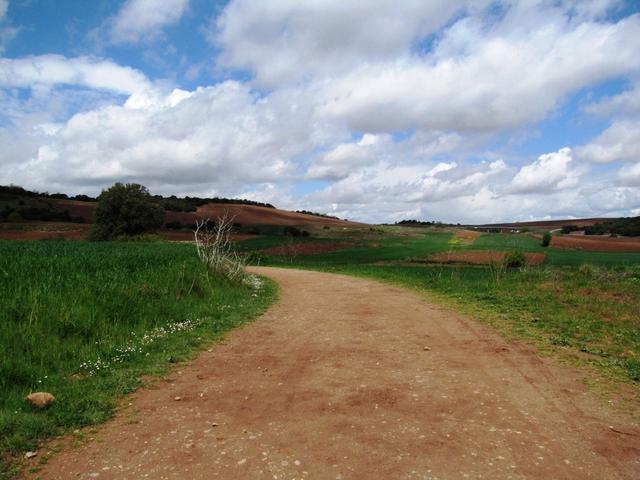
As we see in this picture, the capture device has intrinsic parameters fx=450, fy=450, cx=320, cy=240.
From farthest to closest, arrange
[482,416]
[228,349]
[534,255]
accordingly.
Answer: [534,255] → [228,349] → [482,416]

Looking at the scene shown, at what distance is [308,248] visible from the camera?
2180 inches

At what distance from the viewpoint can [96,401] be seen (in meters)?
5.91

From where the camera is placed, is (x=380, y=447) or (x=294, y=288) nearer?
(x=380, y=447)

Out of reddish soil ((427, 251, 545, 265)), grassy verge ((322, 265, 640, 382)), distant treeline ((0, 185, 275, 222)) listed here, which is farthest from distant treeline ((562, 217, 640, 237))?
distant treeline ((0, 185, 275, 222))

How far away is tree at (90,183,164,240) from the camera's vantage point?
57.8 metres

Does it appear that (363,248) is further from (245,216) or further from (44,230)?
(44,230)

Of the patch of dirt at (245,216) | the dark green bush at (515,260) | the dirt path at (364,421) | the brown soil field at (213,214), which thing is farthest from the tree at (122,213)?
the dirt path at (364,421)

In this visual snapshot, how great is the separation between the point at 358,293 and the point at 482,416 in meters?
12.4

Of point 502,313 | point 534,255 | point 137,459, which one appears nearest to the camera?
point 137,459

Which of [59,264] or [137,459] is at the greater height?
[59,264]

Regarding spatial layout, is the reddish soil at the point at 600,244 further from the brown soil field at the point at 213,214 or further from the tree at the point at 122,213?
the tree at the point at 122,213

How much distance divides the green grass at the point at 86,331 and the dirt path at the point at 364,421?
0.60 metres

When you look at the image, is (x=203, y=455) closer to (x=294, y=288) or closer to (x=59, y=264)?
(x=59, y=264)

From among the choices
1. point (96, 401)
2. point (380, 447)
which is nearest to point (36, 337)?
point (96, 401)
